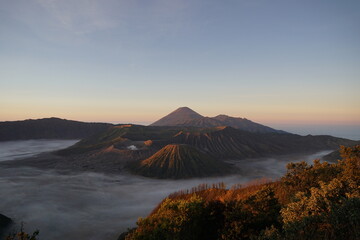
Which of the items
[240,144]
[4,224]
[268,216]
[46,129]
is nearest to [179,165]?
[4,224]

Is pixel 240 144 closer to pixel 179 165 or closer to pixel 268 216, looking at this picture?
pixel 179 165

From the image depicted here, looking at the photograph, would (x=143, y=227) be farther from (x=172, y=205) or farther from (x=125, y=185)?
(x=125, y=185)

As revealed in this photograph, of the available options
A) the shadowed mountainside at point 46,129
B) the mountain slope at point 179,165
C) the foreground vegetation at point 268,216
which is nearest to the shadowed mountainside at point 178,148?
the mountain slope at point 179,165

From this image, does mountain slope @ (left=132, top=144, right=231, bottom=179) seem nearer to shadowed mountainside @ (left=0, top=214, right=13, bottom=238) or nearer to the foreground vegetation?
shadowed mountainside @ (left=0, top=214, right=13, bottom=238)

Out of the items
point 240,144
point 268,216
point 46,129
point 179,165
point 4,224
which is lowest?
point 4,224

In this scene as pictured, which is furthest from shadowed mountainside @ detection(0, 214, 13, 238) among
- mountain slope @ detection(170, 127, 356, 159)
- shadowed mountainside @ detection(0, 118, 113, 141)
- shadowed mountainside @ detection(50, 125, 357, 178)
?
shadowed mountainside @ detection(0, 118, 113, 141)

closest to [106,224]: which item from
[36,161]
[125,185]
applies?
[125,185]
